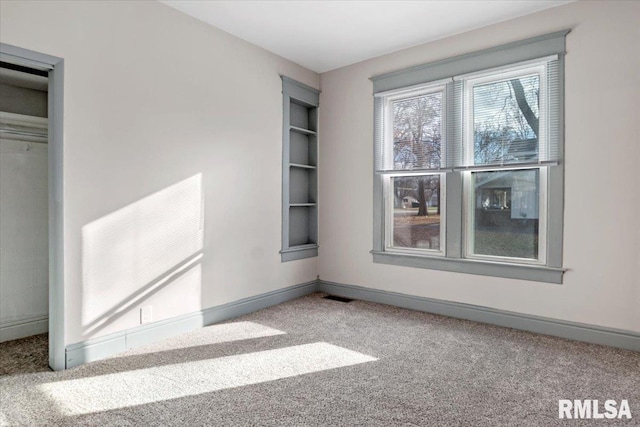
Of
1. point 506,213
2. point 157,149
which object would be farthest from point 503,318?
point 157,149

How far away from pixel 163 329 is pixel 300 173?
2.50 meters

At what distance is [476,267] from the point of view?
3648mm

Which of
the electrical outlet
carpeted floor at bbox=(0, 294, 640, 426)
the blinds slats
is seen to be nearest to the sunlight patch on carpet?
carpeted floor at bbox=(0, 294, 640, 426)

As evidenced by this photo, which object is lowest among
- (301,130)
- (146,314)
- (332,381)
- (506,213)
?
(332,381)

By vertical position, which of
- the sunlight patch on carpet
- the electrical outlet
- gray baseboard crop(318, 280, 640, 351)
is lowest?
the sunlight patch on carpet

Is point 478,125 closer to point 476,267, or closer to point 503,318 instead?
point 476,267

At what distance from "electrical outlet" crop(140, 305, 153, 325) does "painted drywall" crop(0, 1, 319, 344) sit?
3 centimetres

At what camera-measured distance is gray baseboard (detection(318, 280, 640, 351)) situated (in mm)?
2969

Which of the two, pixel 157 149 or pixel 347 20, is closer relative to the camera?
pixel 157 149

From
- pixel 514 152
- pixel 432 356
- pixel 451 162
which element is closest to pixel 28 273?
pixel 432 356

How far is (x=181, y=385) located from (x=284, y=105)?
313 centimetres

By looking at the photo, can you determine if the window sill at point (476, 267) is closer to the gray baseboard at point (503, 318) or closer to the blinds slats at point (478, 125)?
the gray baseboard at point (503, 318)

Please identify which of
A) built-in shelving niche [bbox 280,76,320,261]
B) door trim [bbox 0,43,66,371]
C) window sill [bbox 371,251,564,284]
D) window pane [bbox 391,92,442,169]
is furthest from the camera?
built-in shelving niche [bbox 280,76,320,261]

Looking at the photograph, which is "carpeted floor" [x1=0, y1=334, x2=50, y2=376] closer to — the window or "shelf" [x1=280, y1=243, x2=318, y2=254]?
"shelf" [x1=280, y1=243, x2=318, y2=254]
